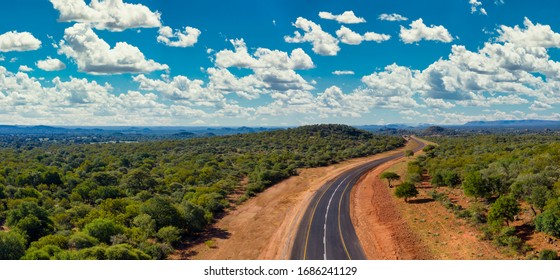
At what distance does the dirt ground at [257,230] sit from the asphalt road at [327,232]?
1321 millimetres

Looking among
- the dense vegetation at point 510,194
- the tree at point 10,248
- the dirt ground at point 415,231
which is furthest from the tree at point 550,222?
the tree at point 10,248

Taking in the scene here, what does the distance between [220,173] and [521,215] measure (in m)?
63.5

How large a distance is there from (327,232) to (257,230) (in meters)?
8.97

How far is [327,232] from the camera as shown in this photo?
44.4m

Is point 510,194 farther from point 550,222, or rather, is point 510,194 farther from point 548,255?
point 548,255

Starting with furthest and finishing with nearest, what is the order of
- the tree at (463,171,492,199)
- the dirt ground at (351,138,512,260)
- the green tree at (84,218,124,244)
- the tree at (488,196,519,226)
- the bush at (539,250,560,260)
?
the tree at (463,171,492,199) < the tree at (488,196,519,226) < the green tree at (84,218,124,244) < the dirt ground at (351,138,512,260) < the bush at (539,250,560,260)

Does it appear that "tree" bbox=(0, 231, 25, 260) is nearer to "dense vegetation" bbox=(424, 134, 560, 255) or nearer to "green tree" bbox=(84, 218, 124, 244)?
"green tree" bbox=(84, 218, 124, 244)

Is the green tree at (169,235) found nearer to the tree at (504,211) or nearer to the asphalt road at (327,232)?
the asphalt road at (327,232)

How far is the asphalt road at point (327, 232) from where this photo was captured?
37500 millimetres

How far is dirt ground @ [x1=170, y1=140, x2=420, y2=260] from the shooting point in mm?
39303

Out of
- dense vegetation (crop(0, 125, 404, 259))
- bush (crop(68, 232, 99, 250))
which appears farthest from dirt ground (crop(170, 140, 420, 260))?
bush (crop(68, 232, 99, 250))

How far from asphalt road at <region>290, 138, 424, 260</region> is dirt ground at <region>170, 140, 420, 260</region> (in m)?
1.32

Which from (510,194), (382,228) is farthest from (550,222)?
(382,228)
